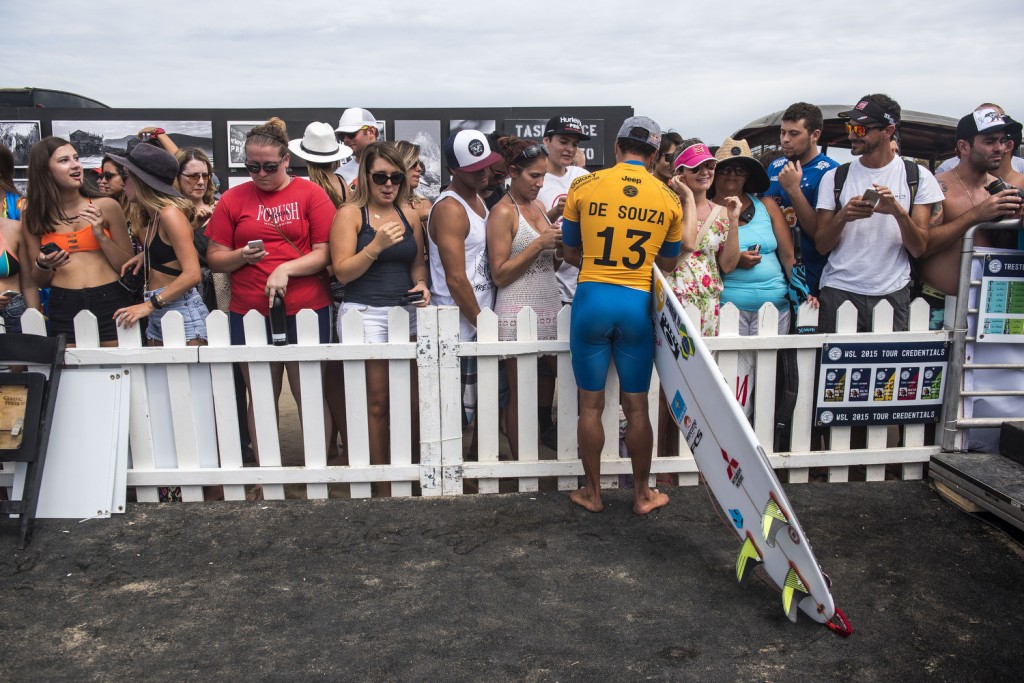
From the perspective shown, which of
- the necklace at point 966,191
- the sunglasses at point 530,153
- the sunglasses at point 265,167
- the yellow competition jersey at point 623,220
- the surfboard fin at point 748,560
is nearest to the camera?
the surfboard fin at point 748,560

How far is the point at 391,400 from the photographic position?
14.7 feet

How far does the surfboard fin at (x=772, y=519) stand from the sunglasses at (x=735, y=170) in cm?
247

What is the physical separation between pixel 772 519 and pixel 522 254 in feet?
7.09

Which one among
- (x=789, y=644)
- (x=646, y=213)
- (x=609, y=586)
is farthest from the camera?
(x=646, y=213)

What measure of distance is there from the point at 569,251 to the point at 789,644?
2.20 meters

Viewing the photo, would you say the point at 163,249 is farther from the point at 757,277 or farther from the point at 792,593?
the point at 792,593

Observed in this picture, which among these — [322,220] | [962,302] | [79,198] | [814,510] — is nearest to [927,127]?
[962,302]

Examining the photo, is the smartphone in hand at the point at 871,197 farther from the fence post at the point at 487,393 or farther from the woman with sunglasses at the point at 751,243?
the fence post at the point at 487,393

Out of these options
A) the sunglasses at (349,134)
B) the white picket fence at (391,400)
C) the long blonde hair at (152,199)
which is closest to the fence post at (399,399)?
the white picket fence at (391,400)

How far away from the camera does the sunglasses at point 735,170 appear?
Result: 4891 millimetres

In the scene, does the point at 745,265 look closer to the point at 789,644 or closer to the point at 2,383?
the point at 789,644

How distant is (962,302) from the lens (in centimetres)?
465

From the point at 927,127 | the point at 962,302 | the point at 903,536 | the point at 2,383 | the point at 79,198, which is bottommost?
the point at 903,536

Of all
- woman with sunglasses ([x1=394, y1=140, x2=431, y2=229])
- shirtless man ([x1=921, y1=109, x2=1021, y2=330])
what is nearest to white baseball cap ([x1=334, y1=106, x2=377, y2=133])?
woman with sunglasses ([x1=394, y1=140, x2=431, y2=229])
